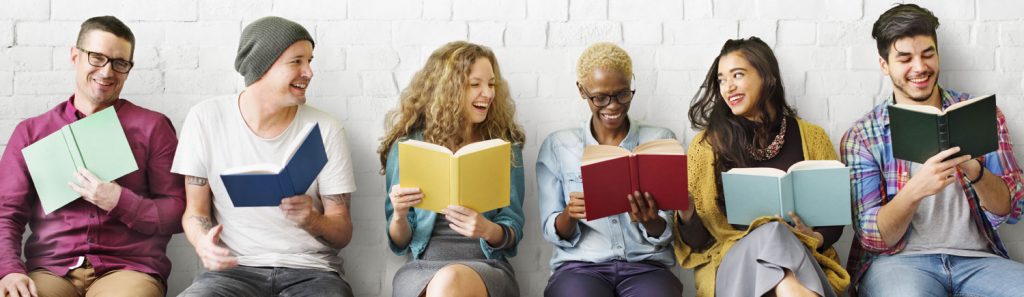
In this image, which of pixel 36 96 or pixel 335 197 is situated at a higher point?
pixel 36 96

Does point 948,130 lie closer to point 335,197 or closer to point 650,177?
point 650,177

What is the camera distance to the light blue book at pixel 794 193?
2.82 m

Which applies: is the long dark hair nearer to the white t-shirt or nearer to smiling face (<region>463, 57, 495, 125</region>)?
smiling face (<region>463, 57, 495, 125</region>)

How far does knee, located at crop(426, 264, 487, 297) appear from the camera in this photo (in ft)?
9.14

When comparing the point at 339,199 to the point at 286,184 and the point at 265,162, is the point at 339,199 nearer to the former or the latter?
the point at 265,162

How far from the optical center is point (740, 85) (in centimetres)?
326

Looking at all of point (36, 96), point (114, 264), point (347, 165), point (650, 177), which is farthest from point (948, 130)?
point (36, 96)

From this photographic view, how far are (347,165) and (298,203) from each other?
0.45 meters

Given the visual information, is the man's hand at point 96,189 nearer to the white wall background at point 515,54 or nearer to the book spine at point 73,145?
the book spine at point 73,145

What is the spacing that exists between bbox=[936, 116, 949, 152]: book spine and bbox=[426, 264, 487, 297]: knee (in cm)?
140

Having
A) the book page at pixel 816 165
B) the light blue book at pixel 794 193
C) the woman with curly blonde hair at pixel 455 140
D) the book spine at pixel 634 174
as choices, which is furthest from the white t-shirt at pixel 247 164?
the book page at pixel 816 165

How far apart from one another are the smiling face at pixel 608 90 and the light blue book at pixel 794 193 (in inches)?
20.1

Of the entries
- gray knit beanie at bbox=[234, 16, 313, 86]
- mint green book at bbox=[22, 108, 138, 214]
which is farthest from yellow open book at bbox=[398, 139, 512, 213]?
mint green book at bbox=[22, 108, 138, 214]

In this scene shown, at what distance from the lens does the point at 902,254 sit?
3.19 metres
